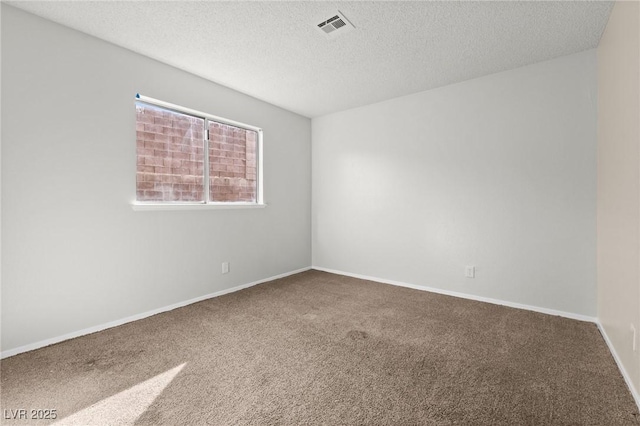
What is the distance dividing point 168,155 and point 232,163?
0.82 m

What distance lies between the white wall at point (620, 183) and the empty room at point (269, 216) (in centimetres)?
3

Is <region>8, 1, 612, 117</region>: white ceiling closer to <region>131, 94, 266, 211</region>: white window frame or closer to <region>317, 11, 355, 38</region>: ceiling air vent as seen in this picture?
<region>317, 11, 355, 38</region>: ceiling air vent

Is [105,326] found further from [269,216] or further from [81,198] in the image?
[269,216]

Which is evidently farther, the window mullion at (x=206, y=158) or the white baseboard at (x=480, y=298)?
the window mullion at (x=206, y=158)

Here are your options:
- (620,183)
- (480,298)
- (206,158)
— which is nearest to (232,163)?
(206,158)

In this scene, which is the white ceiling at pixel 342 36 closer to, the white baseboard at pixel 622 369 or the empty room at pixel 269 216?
the empty room at pixel 269 216

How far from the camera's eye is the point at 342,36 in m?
2.42

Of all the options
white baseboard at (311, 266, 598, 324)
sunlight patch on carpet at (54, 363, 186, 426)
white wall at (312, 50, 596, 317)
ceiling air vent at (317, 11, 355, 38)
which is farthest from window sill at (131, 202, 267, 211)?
ceiling air vent at (317, 11, 355, 38)

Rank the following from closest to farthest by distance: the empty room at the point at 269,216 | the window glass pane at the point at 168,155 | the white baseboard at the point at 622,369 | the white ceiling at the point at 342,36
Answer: the white baseboard at the point at 622,369 → the empty room at the point at 269,216 → the white ceiling at the point at 342,36 → the window glass pane at the point at 168,155

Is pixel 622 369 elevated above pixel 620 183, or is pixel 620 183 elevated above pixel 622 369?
pixel 620 183

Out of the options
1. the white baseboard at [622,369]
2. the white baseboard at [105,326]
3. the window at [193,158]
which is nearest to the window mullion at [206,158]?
the window at [193,158]

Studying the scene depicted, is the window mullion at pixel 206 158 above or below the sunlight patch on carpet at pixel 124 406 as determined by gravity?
above

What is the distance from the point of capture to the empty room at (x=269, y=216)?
1.68 metres

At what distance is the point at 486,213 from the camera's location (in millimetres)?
3227
